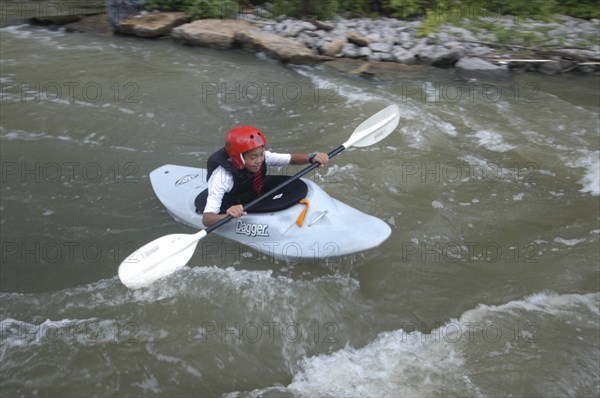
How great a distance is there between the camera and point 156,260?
3.09 meters

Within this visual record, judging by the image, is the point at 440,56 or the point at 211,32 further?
the point at 211,32

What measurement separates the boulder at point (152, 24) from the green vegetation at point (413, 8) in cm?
27

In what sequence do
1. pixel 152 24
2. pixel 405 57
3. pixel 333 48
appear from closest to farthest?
pixel 405 57 → pixel 333 48 → pixel 152 24

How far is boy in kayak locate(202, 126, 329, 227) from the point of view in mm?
3037

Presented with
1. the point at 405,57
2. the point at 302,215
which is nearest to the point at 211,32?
the point at 405,57

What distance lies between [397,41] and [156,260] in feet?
18.4

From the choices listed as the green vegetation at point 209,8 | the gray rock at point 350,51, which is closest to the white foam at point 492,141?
the gray rock at point 350,51

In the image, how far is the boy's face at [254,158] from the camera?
3074 mm

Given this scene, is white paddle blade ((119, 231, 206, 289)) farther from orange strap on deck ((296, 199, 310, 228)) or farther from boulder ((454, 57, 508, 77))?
boulder ((454, 57, 508, 77))

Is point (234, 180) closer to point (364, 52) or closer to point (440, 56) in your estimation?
point (364, 52)

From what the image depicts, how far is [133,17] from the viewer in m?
8.41

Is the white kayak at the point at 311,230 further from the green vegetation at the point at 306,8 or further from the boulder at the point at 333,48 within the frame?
the green vegetation at the point at 306,8

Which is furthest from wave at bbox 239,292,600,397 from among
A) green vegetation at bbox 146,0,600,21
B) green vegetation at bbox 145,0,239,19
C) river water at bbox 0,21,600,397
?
green vegetation at bbox 145,0,239,19

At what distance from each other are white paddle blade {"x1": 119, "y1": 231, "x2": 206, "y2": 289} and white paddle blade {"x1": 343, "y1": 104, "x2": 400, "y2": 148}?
1657mm
